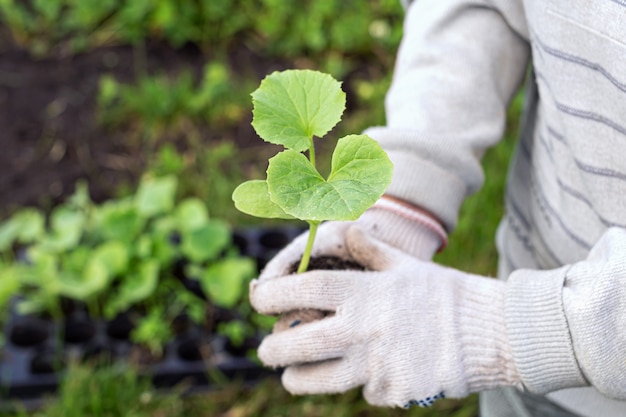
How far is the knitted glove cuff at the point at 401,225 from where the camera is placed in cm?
111

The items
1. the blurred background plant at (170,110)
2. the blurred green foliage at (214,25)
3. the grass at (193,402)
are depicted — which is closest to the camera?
the grass at (193,402)

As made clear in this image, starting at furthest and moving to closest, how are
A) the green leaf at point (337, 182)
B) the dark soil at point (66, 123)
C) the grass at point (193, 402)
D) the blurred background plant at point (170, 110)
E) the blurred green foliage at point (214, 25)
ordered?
1. the blurred green foliage at point (214, 25)
2. the dark soil at point (66, 123)
3. the blurred background plant at point (170, 110)
4. the grass at point (193, 402)
5. the green leaf at point (337, 182)

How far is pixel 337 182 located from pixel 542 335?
Result: 1.24 feet

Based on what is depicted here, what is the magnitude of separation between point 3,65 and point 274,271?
7.29 feet

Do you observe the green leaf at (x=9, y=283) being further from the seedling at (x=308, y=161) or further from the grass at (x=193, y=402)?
the seedling at (x=308, y=161)

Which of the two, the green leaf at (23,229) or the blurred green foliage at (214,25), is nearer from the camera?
the green leaf at (23,229)

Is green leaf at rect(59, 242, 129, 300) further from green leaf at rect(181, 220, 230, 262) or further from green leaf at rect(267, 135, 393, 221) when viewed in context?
green leaf at rect(267, 135, 393, 221)

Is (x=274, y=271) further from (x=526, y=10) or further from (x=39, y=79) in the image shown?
(x=39, y=79)

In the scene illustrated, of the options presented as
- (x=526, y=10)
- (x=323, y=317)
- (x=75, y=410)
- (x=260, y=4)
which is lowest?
(x=75, y=410)

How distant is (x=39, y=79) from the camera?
2.77m

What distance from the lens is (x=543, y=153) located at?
115 centimetres

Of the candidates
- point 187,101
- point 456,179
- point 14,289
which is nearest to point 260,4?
point 187,101

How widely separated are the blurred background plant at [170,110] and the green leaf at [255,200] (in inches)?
43.1

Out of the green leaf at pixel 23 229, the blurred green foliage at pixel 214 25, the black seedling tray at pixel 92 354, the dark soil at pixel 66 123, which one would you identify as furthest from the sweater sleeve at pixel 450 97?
the blurred green foliage at pixel 214 25
